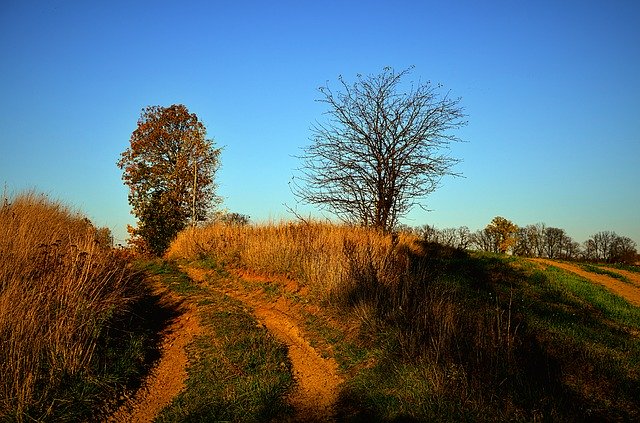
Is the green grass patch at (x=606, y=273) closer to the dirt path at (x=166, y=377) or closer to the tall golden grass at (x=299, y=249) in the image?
the tall golden grass at (x=299, y=249)

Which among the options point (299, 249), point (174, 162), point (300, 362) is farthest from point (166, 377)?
point (174, 162)

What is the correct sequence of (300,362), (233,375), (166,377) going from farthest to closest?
1. (300,362)
2. (166,377)
3. (233,375)

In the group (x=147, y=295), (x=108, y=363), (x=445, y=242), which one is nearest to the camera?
(x=108, y=363)

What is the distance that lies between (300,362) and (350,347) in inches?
33.7

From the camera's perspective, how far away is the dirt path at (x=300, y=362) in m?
5.50

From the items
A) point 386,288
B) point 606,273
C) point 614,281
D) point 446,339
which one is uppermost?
point 606,273

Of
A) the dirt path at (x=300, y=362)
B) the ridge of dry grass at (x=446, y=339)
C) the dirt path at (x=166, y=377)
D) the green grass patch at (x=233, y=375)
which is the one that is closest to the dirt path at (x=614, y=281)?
the ridge of dry grass at (x=446, y=339)

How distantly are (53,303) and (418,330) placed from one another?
5.28 meters

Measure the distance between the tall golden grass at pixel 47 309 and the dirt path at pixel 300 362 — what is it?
264 centimetres

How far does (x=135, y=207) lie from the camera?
2438cm

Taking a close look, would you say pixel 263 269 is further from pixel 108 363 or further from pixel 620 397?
pixel 620 397

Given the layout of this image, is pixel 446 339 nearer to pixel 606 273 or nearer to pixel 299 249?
pixel 299 249

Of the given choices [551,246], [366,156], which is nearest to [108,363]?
[366,156]

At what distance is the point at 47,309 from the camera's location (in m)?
5.96
